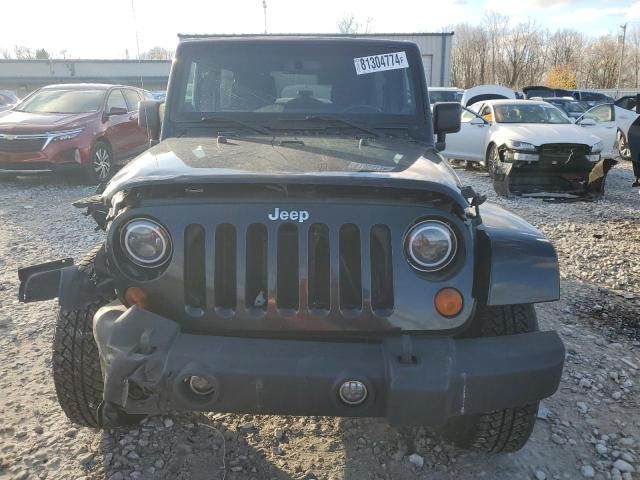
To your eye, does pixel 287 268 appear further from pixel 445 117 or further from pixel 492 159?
pixel 492 159

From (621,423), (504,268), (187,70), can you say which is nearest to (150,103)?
(187,70)

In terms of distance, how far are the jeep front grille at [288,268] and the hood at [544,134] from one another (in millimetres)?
7580

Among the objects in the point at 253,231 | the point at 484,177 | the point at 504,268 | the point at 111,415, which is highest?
the point at 253,231

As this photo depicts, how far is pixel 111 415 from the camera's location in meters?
2.14

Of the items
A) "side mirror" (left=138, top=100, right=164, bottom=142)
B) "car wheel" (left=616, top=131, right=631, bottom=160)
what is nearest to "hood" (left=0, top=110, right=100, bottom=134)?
"side mirror" (left=138, top=100, right=164, bottom=142)

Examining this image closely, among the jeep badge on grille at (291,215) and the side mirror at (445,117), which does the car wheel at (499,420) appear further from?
the side mirror at (445,117)

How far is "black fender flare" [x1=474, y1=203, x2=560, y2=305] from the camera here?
6.91ft

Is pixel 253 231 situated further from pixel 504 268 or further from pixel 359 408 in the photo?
pixel 504 268

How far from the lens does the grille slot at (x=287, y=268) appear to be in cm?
210

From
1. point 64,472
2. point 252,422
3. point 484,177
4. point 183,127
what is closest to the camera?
point 64,472

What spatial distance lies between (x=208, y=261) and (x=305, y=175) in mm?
500

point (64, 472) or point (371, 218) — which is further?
point (64, 472)

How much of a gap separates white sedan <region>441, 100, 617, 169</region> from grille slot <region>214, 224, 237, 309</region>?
771 centimetres

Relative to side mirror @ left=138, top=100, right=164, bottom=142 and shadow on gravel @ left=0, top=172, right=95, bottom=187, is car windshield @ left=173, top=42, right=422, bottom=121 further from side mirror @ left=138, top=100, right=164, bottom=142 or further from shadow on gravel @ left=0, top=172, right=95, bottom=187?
shadow on gravel @ left=0, top=172, right=95, bottom=187
